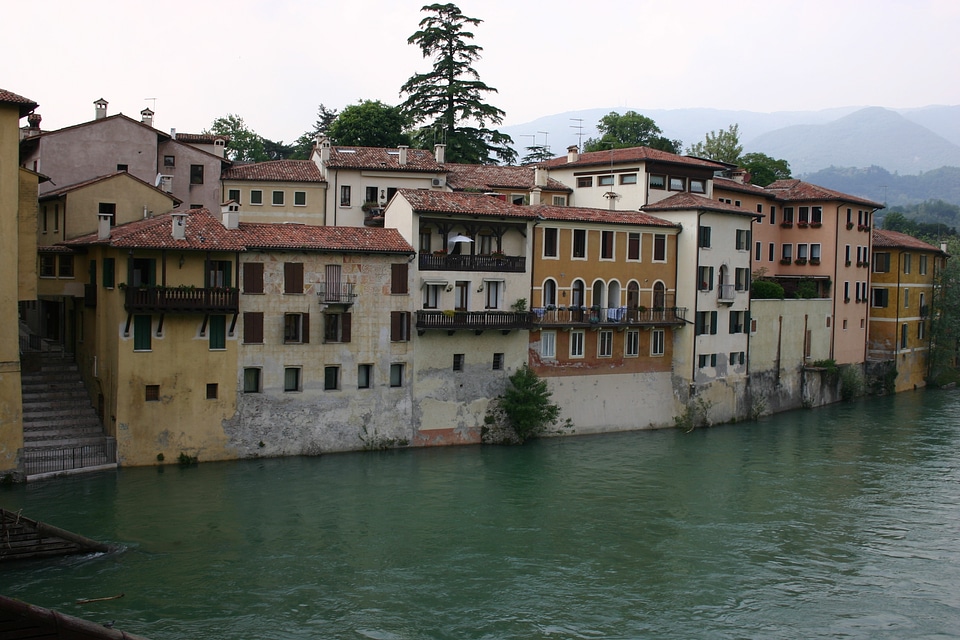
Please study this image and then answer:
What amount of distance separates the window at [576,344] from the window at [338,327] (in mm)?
10030

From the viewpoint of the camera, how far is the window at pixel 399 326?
121ft

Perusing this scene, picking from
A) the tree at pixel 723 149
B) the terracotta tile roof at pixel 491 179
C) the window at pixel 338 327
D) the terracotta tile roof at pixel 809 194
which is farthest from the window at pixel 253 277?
the tree at pixel 723 149

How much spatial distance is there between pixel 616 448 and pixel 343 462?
11111mm

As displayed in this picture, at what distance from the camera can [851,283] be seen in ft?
190

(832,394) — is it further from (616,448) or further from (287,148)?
(287,148)

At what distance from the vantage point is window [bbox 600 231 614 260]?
137 feet

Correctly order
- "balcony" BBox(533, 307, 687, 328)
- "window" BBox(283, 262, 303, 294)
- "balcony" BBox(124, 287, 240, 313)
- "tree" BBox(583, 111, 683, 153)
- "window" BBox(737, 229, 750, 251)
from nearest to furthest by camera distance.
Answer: "balcony" BBox(124, 287, 240, 313) → "window" BBox(283, 262, 303, 294) → "balcony" BBox(533, 307, 687, 328) → "window" BBox(737, 229, 750, 251) → "tree" BBox(583, 111, 683, 153)

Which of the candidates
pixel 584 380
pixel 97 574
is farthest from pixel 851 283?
pixel 97 574

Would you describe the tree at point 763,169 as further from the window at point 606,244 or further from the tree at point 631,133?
the window at point 606,244

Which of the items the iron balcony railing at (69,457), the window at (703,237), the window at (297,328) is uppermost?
the window at (703,237)

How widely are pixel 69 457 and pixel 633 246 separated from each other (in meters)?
24.0

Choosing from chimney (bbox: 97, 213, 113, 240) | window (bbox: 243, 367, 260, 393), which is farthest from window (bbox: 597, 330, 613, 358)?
chimney (bbox: 97, 213, 113, 240)

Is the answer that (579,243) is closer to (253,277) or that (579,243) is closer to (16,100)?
(253,277)

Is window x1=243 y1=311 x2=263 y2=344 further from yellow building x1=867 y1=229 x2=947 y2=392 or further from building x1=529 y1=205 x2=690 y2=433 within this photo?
yellow building x1=867 y1=229 x2=947 y2=392
